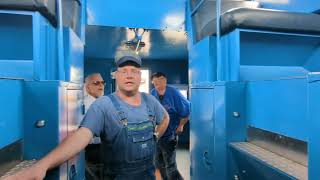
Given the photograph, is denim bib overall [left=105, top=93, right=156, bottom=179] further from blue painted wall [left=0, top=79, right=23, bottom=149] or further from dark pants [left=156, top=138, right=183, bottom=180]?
dark pants [left=156, top=138, right=183, bottom=180]

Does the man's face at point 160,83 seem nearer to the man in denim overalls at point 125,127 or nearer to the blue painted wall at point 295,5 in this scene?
the blue painted wall at point 295,5

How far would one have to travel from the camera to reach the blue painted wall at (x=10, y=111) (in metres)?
1.17

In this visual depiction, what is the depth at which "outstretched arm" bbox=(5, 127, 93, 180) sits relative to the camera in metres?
1.12

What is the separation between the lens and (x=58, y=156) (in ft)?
4.28

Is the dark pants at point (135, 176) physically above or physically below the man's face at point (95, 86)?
→ below

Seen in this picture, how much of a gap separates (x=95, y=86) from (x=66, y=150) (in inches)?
81.5

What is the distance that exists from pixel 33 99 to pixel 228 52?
1442 mm

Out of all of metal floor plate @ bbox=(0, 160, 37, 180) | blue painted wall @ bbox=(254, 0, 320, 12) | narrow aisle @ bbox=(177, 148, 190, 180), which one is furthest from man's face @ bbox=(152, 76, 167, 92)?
metal floor plate @ bbox=(0, 160, 37, 180)

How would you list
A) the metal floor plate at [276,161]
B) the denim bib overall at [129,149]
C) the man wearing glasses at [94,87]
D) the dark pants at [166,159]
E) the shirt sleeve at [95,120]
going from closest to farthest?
1. the metal floor plate at [276,161]
2. the shirt sleeve at [95,120]
3. the denim bib overall at [129,149]
4. the man wearing glasses at [94,87]
5. the dark pants at [166,159]

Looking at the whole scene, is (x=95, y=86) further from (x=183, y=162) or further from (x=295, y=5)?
(x=183, y=162)

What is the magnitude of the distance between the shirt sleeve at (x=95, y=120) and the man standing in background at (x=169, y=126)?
221 cm

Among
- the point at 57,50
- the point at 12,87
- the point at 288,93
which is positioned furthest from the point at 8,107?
the point at 288,93

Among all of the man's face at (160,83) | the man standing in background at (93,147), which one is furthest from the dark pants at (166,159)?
the man standing in background at (93,147)

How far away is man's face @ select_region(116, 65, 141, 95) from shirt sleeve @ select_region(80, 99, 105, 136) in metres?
0.20
